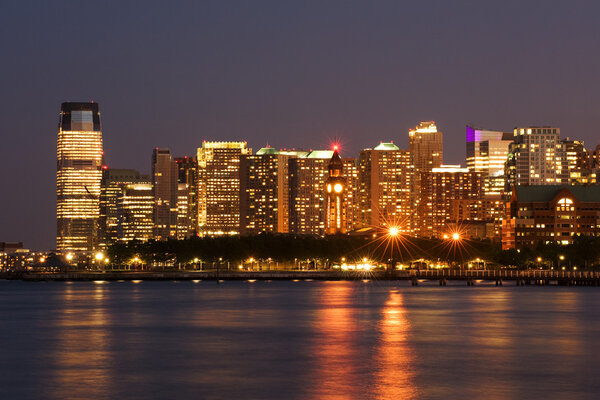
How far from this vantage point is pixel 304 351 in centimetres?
8275

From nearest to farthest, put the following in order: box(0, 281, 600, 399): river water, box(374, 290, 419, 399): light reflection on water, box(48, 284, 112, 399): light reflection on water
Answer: box(374, 290, 419, 399): light reflection on water < box(0, 281, 600, 399): river water < box(48, 284, 112, 399): light reflection on water

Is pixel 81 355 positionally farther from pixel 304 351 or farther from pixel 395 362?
pixel 395 362

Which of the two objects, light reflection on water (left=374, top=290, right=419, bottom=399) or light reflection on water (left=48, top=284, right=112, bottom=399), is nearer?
light reflection on water (left=374, top=290, right=419, bottom=399)

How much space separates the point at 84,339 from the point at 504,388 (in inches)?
1744

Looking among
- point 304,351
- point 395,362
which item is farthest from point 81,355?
point 395,362

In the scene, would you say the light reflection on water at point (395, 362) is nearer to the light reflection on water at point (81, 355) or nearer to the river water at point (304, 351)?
the river water at point (304, 351)

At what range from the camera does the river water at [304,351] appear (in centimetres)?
6175

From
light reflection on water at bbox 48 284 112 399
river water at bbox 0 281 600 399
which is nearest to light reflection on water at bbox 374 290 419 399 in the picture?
river water at bbox 0 281 600 399

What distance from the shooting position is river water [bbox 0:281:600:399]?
61.8m

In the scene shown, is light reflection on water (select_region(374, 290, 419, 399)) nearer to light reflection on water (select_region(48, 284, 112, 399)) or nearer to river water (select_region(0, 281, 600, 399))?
river water (select_region(0, 281, 600, 399))

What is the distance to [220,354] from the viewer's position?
79.8 metres

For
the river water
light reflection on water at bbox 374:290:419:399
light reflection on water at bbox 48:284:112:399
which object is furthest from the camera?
light reflection on water at bbox 48:284:112:399

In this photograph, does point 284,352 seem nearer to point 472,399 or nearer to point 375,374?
point 375,374

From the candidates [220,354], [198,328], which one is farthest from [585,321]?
[220,354]
